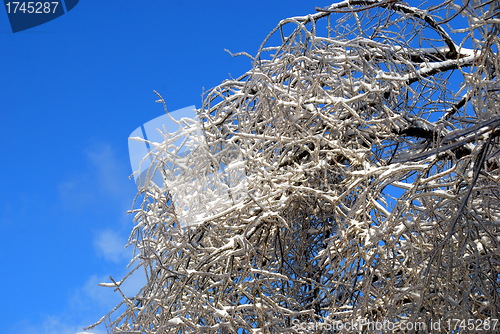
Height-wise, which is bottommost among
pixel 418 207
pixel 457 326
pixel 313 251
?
pixel 457 326

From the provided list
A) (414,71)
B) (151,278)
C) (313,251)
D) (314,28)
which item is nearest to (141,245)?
(151,278)

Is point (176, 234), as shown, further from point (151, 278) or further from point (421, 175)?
point (421, 175)

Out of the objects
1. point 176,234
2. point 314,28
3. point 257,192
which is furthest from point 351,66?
point 176,234

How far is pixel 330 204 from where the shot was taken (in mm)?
6621

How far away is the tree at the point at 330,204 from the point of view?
17.3 ft

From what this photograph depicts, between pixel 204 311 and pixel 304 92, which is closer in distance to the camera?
pixel 204 311

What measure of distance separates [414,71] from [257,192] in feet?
7.33

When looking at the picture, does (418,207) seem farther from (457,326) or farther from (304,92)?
(304,92)

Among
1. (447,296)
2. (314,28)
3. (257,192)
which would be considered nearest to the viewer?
(447,296)

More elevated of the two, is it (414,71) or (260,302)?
(414,71)

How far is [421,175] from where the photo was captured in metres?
5.38

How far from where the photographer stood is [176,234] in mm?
6074

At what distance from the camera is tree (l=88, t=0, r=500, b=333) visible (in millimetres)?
5281

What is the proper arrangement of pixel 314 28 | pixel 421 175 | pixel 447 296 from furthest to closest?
1. pixel 314 28
2. pixel 421 175
3. pixel 447 296
